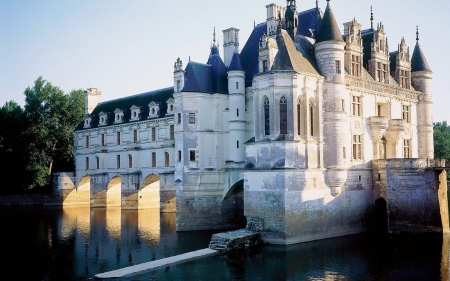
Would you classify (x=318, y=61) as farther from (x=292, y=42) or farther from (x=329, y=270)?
(x=329, y=270)

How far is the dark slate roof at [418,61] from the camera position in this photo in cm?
4025

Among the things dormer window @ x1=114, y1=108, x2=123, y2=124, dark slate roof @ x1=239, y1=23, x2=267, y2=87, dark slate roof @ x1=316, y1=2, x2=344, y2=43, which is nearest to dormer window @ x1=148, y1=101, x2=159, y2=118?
dormer window @ x1=114, y1=108, x2=123, y2=124

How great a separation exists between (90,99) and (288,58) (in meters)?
36.2

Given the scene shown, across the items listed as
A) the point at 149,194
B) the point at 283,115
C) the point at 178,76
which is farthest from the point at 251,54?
the point at 149,194

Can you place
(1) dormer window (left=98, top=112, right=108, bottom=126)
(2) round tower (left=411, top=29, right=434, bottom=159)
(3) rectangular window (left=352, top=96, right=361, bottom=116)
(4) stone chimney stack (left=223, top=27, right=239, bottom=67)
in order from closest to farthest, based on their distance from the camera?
(3) rectangular window (left=352, top=96, right=361, bottom=116)
(4) stone chimney stack (left=223, top=27, right=239, bottom=67)
(2) round tower (left=411, top=29, right=434, bottom=159)
(1) dormer window (left=98, top=112, right=108, bottom=126)

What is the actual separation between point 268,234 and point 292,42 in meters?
12.2

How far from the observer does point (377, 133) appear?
35188 mm

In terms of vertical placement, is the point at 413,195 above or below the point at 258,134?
below

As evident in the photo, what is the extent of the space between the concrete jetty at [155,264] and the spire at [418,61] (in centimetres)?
2420

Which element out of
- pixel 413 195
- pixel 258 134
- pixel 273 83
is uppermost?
pixel 273 83

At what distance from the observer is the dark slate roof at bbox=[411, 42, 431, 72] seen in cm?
4025

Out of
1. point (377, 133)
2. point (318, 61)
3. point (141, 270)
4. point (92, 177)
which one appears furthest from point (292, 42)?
point (92, 177)

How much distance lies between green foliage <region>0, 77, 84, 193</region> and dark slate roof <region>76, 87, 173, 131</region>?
4117mm

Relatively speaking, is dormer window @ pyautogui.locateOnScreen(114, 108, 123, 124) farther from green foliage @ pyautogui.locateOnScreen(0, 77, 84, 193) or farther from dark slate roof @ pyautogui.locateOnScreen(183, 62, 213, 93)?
dark slate roof @ pyautogui.locateOnScreen(183, 62, 213, 93)
